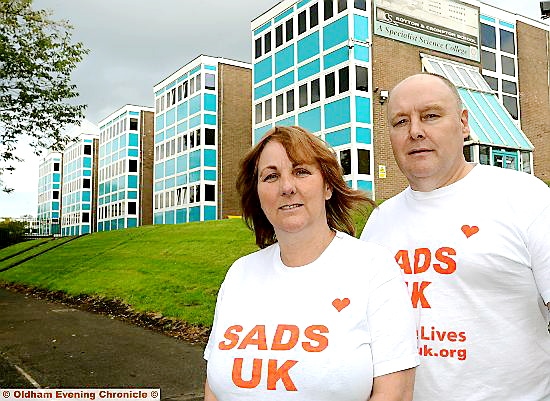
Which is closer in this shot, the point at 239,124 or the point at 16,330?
the point at 16,330

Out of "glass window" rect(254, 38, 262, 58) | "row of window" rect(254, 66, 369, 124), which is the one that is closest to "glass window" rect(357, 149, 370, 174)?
"row of window" rect(254, 66, 369, 124)

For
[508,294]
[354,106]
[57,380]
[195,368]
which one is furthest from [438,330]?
[354,106]

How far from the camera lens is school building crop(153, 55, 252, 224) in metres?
37.6

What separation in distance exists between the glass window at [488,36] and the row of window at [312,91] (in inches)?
348

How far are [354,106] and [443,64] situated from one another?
6232 mm

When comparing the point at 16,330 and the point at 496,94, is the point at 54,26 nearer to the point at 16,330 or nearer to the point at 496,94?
the point at 16,330

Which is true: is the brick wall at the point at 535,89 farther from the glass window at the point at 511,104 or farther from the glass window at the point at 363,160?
the glass window at the point at 363,160

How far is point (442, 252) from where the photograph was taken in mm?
2188

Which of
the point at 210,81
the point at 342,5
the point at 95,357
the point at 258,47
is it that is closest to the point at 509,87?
the point at 342,5

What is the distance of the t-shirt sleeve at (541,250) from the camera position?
1.99m

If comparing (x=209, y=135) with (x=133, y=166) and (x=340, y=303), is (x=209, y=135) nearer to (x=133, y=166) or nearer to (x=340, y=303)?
(x=133, y=166)

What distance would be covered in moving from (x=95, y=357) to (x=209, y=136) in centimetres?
3057

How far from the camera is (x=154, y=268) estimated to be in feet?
51.0

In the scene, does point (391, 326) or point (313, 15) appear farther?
point (313, 15)
